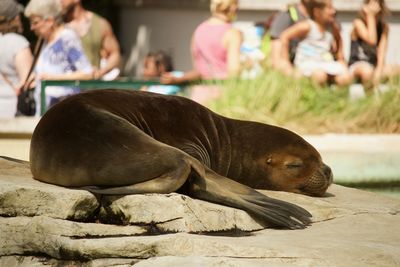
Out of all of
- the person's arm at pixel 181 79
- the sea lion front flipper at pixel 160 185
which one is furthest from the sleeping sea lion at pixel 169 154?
the person's arm at pixel 181 79

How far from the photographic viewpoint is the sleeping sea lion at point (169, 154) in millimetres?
6527

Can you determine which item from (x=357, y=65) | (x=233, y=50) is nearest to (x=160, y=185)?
(x=233, y=50)

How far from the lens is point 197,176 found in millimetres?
6664

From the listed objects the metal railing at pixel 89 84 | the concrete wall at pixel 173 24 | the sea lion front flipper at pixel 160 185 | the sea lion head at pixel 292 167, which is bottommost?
A: the concrete wall at pixel 173 24

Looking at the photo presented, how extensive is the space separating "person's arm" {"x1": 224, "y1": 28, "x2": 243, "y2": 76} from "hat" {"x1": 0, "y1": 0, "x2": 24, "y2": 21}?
2167 millimetres

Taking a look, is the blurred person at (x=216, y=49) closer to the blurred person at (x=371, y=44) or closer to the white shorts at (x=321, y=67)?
the white shorts at (x=321, y=67)

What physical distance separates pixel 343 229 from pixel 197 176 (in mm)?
877

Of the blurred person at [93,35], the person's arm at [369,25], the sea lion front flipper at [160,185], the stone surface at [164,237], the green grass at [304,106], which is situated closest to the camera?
the stone surface at [164,237]

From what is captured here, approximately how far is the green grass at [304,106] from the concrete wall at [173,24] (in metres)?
6.43

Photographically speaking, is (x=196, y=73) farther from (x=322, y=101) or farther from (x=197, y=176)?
(x=197, y=176)

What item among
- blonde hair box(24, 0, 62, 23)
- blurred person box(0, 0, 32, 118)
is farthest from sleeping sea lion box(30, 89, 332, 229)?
blonde hair box(24, 0, 62, 23)

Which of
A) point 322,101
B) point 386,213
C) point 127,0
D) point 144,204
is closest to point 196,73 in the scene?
point 322,101

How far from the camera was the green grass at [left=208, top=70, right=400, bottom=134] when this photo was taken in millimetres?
10867

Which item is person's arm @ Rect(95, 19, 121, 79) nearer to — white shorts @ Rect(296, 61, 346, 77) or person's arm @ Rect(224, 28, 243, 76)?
person's arm @ Rect(224, 28, 243, 76)
